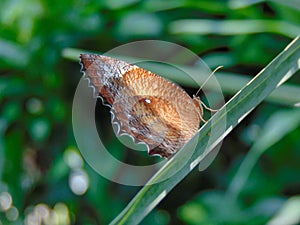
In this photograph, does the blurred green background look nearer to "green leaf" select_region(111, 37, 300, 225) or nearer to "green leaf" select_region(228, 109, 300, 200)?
"green leaf" select_region(228, 109, 300, 200)

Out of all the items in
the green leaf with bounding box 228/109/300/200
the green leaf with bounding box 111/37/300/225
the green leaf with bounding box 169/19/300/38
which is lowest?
the green leaf with bounding box 111/37/300/225

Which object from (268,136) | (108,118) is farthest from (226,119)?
(108,118)

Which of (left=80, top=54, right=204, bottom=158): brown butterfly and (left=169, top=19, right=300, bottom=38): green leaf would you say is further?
(left=169, top=19, right=300, bottom=38): green leaf

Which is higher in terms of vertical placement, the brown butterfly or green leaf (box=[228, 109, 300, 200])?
green leaf (box=[228, 109, 300, 200])

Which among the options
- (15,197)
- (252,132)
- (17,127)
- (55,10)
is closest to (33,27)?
(55,10)

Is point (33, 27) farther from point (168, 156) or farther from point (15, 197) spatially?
point (168, 156)

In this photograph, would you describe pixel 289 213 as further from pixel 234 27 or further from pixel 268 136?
pixel 234 27

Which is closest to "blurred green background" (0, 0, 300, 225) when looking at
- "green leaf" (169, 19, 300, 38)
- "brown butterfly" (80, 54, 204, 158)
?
"green leaf" (169, 19, 300, 38)
